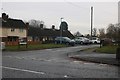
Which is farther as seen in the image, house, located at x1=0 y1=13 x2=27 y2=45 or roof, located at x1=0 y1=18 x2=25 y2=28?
roof, located at x1=0 y1=18 x2=25 y2=28

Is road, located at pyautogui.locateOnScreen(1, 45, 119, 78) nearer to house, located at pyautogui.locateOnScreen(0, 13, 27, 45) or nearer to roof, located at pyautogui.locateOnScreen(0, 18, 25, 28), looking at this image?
house, located at pyautogui.locateOnScreen(0, 13, 27, 45)

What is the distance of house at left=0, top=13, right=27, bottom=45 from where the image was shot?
6600 centimetres

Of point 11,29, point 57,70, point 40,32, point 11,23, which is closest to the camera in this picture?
point 57,70

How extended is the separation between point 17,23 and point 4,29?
5.71m

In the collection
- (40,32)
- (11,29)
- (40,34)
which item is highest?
(11,29)

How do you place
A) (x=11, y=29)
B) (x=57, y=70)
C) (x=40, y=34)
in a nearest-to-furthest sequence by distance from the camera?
(x=57, y=70), (x=11, y=29), (x=40, y=34)

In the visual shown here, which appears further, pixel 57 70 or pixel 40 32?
pixel 40 32

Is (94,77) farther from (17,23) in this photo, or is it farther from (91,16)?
(17,23)

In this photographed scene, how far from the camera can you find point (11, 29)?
224 feet

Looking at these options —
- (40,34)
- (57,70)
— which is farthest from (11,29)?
(57,70)

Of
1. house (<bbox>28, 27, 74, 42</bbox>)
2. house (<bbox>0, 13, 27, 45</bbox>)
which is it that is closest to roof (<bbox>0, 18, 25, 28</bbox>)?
house (<bbox>0, 13, 27, 45</bbox>)

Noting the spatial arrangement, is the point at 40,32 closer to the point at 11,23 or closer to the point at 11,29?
the point at 11,23

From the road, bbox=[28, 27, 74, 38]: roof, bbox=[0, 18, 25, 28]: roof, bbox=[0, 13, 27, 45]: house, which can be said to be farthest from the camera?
bbox=[28, 27, 74, 38]: roof

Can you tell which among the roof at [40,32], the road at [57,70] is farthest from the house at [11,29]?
the road at [57,70]
